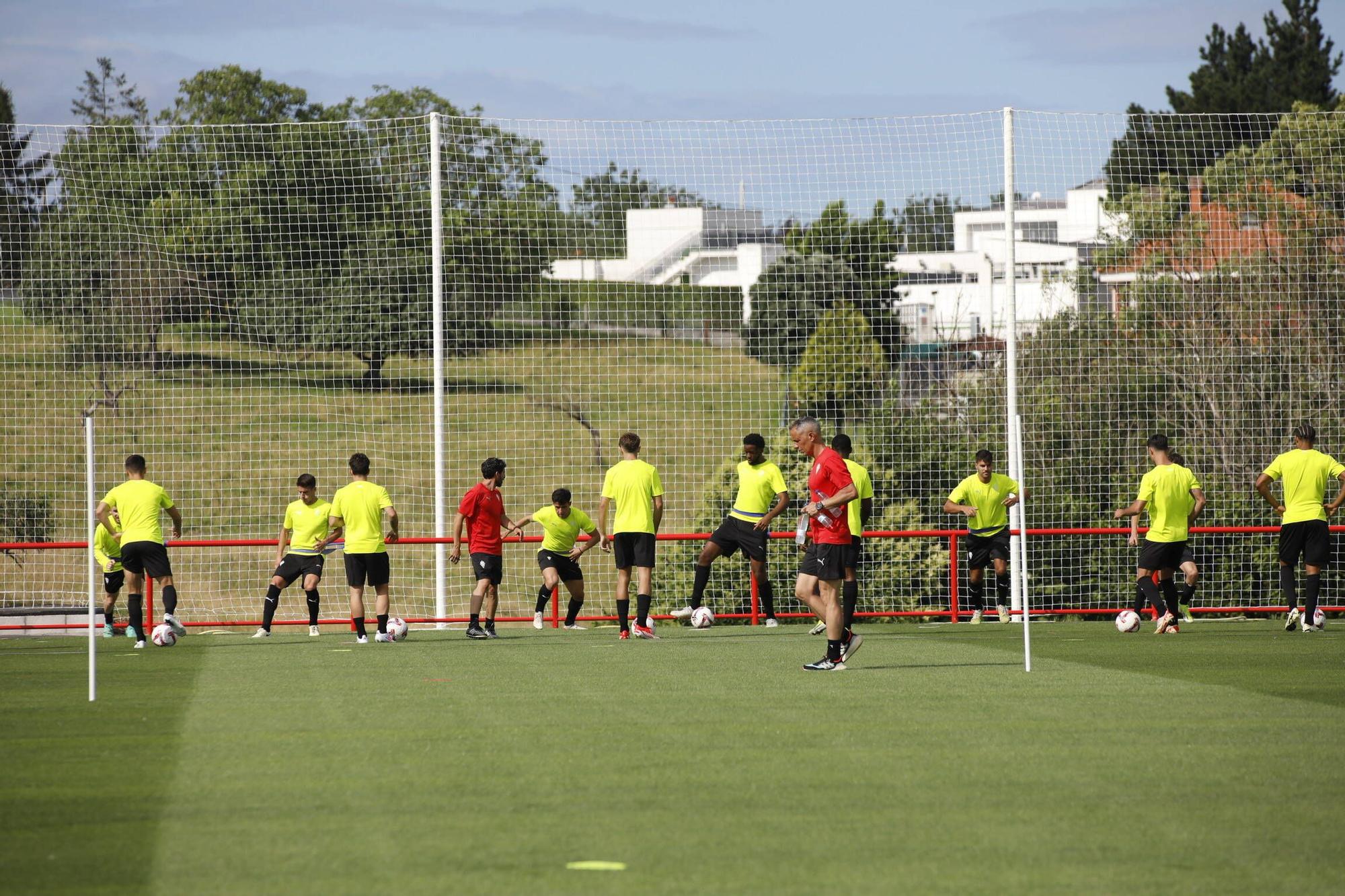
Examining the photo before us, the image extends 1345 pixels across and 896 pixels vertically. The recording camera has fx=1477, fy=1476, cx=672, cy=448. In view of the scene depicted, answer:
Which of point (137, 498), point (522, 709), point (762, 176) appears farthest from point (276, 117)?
point (522, 709)

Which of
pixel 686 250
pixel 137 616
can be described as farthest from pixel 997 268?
pixel 137 616

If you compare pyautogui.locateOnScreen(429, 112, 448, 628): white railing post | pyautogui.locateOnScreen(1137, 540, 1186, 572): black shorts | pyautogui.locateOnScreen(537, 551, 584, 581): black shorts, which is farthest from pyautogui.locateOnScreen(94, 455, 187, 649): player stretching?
pyautogui.locateOnScreen(1137, 540, 1186, 572): black shorts

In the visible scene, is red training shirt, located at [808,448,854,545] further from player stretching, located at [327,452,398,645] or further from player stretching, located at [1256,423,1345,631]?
player stretching, located at [1256,423,1345,631]

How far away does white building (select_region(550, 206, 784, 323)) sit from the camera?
22.5 meters

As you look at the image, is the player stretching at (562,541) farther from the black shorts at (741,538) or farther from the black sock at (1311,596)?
the black sock at (1311,596)

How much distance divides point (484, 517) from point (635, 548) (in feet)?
5.57

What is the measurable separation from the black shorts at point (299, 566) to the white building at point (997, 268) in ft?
31.0

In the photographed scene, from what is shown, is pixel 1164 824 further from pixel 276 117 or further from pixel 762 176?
pixel 276 117

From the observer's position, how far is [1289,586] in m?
15.3

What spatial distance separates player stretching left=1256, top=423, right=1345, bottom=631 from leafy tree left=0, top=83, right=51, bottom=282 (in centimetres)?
1617

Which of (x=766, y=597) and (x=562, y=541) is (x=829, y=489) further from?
(x=766, y=597)

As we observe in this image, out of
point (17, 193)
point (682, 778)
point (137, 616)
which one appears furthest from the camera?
point (17, 193)

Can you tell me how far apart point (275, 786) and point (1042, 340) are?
797 inches

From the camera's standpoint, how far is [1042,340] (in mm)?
25094
